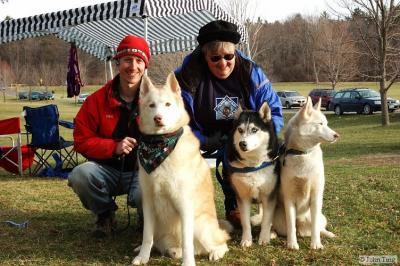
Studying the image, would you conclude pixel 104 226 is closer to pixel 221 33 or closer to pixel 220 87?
pixel 220 87

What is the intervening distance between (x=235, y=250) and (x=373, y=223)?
1.46 meters

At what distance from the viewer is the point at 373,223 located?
4.00 m

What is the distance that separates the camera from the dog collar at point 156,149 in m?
3.05

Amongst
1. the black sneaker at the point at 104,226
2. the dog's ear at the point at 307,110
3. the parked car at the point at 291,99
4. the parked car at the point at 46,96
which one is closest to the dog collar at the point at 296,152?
the dog's ear at the point at 307,110

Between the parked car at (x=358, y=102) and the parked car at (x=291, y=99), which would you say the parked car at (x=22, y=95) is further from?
the parked car at (x=358, y=102)

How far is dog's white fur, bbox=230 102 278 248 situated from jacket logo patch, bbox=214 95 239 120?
0.58m

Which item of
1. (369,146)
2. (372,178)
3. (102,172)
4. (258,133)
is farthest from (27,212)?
(369,146)

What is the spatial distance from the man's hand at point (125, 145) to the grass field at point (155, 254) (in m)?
0.82

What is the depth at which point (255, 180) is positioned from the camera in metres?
3.41

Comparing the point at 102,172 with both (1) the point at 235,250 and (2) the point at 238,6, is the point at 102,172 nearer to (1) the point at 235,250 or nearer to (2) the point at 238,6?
(1) the point at 235,250

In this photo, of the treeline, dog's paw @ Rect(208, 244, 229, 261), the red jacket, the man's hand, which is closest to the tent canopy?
the red jacket

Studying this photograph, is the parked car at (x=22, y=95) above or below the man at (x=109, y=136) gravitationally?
below

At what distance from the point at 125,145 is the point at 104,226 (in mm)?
884

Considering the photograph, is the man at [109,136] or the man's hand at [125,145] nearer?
the man's hand at [125,145]
